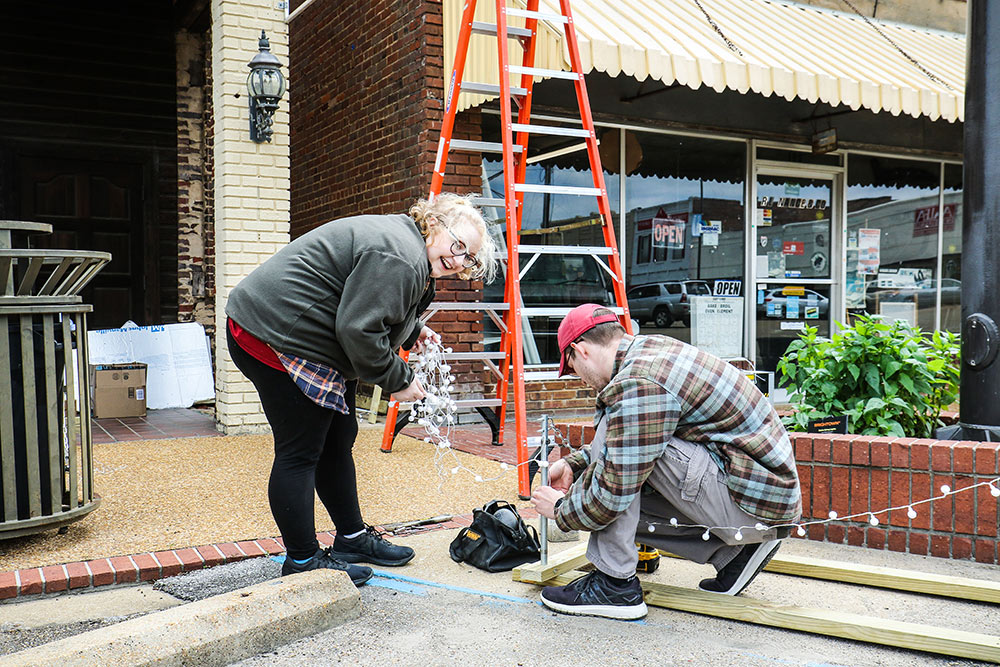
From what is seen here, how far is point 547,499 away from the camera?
319 cm

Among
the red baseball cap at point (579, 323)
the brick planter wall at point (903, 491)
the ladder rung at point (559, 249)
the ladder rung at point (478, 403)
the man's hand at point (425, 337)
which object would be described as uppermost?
the ladder rung at point (559, 249)

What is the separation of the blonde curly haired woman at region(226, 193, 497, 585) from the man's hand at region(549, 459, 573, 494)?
0.62 m

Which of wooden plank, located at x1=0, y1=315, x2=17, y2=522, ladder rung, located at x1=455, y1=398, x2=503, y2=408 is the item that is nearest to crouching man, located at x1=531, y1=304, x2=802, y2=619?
wooden plank, located at x1=0, y1=315, x2=17, y2=522

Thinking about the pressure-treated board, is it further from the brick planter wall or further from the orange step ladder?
the orange step ladder

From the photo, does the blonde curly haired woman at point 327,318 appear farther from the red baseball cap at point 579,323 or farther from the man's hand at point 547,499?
the man's hand at point 547,499

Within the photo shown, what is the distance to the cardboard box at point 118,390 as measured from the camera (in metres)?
7.40

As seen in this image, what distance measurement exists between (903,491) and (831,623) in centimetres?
105

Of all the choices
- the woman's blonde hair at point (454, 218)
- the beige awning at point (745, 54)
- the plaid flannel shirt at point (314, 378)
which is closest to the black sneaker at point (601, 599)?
the plaid flannel shirt at point (314, 378)

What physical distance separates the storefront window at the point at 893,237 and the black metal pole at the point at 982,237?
561 cm

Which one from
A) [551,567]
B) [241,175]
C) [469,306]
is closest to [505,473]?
[469,306]

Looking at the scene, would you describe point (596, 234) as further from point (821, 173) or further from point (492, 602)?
point (492, 602)

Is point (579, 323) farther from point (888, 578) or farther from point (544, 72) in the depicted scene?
point (544, 72)

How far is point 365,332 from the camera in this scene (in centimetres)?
301

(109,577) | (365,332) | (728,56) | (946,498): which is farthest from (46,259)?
(728,56)
